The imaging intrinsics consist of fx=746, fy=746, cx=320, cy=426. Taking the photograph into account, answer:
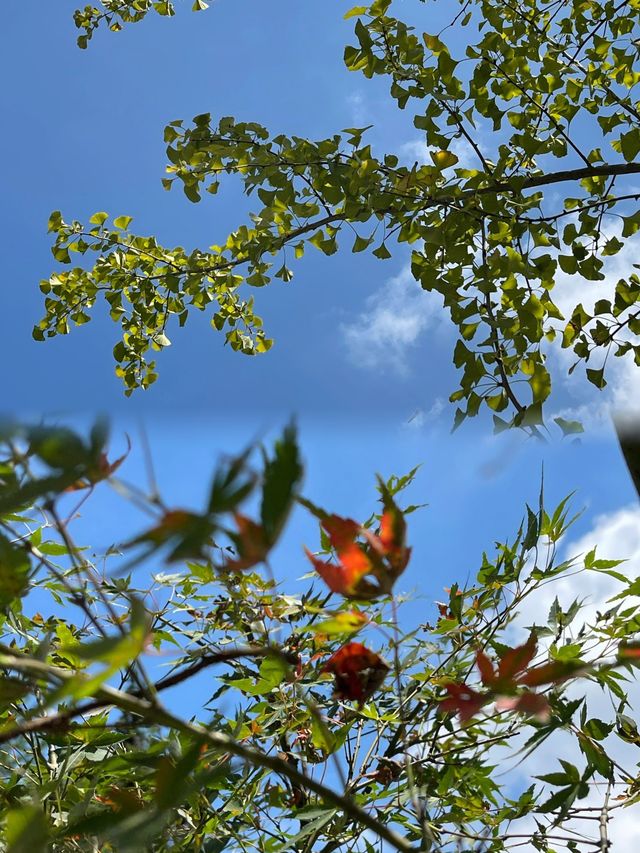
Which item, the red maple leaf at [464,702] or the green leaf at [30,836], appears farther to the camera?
the red maple leaf at [464,702]

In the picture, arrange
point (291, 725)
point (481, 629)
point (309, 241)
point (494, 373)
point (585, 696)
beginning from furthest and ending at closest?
point (309, 241)
point (494, 373)
point (481, 629)
point (291, 725)
point (585, 696)

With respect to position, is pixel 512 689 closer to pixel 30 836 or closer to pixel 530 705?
pixel 530 705

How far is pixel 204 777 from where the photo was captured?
0.32m

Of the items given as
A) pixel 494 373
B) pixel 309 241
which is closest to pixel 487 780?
pixel 494 373

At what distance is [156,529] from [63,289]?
2.50 meters

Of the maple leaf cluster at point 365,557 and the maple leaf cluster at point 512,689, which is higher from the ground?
the maple leaf cluster at point 365,557

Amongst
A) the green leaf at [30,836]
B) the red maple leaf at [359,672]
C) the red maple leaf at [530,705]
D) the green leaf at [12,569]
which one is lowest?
the green leaf at [30,836]

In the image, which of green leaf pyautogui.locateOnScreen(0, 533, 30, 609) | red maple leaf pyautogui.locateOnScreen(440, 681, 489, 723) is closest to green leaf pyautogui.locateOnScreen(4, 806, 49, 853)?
green leaf pyautogui.locateOnScreen(0, 533, 30, 609)

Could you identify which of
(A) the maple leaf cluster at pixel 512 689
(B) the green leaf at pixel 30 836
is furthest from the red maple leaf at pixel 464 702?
(B) the green leaf at pixel 30 836

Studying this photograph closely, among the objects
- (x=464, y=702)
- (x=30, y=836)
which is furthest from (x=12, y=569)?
(x=464, y=702)

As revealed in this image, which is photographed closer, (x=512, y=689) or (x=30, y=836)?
(x=30, y=836)

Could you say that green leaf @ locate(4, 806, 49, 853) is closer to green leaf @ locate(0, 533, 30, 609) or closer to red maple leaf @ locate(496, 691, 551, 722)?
green leaf @ locate(0, 533, 30, 609)

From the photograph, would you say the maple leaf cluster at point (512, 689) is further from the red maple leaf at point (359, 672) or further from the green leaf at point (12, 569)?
the green leaf at point (12, 569)

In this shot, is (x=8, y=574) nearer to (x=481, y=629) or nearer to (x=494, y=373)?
(x=481, y=629)
